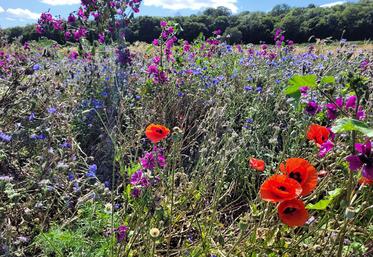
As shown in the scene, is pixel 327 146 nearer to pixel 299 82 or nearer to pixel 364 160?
pixel 364 160

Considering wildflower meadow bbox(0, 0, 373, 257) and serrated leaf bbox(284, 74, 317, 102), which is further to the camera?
wildflower meadow bbox(0, 0, 373, 257)

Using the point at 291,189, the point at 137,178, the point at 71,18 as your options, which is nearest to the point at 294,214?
the point at 291,189

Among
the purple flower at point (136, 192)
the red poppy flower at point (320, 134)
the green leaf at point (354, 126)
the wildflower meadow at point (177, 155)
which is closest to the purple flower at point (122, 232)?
the wildflower meadow at point (177, 155)

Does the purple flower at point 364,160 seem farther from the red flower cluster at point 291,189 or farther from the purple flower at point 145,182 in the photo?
the purple flower at point 145,182

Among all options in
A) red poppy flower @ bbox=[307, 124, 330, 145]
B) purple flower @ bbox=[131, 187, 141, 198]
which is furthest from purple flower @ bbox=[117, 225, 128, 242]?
red poppy flower @ bbox=[307, 124, 330, 145]

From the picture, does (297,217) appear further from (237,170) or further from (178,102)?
(178,102)

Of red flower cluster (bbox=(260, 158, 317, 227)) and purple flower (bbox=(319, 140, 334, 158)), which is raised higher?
purple flower (bbox=(319, 140, 334, 158))

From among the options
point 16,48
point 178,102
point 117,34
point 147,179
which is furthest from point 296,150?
point 16,48

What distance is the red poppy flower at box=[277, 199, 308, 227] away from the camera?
4.10 feet

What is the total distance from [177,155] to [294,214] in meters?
0.83

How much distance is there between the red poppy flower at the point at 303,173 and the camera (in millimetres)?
1299

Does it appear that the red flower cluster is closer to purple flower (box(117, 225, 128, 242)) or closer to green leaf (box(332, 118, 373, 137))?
green leaf (box(332, 118, 373, 137))

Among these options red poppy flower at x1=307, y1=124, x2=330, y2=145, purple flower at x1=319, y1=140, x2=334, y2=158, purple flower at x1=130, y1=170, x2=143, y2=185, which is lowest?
purple flower at x1=130, y1=170, x2=143, y2=185

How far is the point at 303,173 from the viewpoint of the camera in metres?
1.32
